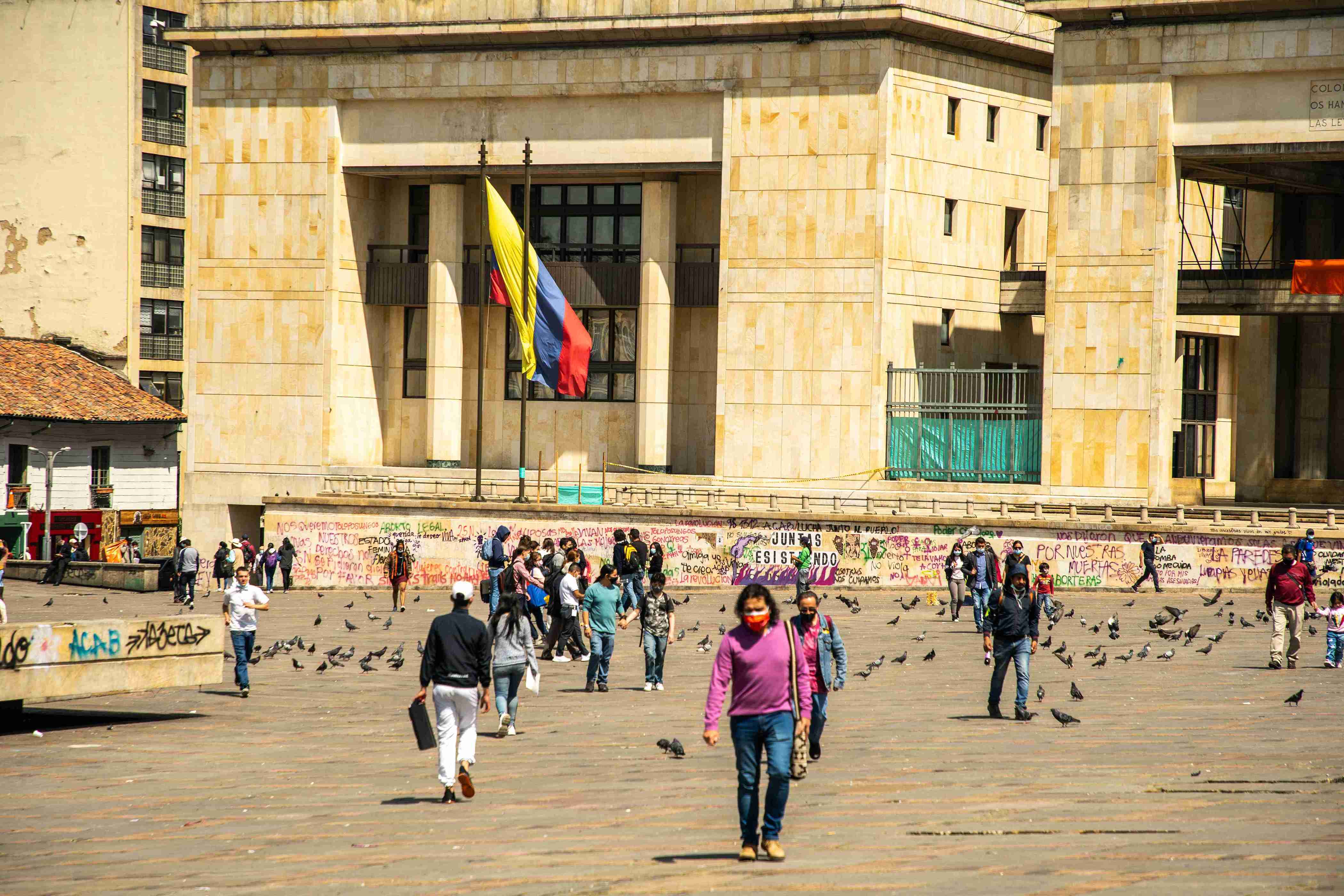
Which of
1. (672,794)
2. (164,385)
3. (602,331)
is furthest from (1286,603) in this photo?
(164,385)

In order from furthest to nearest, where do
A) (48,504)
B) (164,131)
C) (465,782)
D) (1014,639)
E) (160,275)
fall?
(164,131), (160,275), (48,504), (1014,639), (465,782)

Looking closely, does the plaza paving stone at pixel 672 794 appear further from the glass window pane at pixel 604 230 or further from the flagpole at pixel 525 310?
the glass window pane at pixel 604 230

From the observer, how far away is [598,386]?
57156mm

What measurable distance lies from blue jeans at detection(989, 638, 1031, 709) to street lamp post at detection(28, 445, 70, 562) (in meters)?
43.6

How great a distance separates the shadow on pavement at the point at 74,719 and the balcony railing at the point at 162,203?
51.4 m

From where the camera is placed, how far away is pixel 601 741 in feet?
61.8

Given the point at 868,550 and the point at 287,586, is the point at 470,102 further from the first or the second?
the point at 868,550

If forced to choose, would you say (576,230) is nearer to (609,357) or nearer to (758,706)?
(609,357)

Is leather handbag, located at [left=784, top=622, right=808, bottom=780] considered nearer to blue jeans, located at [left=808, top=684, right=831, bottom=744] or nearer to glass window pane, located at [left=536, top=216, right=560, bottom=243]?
blue jeans, located at [left=808, top=684, right=831, bottom=744]

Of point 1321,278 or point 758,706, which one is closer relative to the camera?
point 758,706

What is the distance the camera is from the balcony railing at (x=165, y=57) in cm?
7056

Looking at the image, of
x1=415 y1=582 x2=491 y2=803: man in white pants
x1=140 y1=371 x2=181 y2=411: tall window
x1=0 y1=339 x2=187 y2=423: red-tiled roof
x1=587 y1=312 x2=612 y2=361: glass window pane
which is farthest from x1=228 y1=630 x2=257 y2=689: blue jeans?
→ x1=140 y1=371 x2=181 y2=411: tall window

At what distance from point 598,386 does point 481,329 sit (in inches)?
280

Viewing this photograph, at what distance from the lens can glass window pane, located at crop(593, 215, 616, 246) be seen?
187 ft
